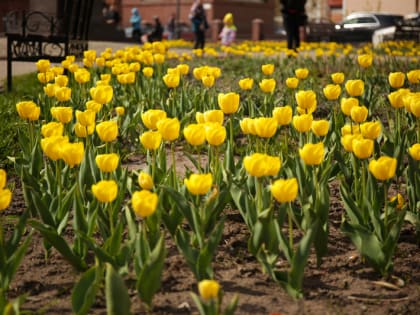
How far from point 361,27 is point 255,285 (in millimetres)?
28632

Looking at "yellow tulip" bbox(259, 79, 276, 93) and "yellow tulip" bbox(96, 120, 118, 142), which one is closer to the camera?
"yellow tulip" bbox(96, 120, 118, 142)

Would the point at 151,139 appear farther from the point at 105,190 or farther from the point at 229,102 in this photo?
the point at 229,102

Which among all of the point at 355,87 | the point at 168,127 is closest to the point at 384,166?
the point at 168,127

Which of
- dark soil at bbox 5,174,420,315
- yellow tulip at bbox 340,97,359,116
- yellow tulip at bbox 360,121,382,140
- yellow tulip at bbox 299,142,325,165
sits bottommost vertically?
dark soil at bbox 5,174,420,315

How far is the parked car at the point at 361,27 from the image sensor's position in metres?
27.6

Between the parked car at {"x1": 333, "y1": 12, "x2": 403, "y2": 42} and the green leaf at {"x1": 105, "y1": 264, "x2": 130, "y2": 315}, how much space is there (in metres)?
21.4

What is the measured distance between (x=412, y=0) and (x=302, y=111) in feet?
151

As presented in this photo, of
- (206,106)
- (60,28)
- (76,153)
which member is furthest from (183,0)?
(76,153)

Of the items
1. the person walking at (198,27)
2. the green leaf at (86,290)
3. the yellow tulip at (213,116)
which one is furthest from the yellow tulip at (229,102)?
the person walking at (198,27)

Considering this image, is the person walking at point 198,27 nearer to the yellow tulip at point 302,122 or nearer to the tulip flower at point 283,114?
the tulip flower at point 283,114

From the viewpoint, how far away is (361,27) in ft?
97.8

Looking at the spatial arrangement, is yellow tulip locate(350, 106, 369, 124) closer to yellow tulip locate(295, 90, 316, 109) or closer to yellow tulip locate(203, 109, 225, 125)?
yellow tulip locate(295, 90, 316, 109)

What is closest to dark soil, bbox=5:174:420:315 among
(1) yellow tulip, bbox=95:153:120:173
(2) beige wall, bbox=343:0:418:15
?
(1) yellow tulip, bbox=95:153:120:173

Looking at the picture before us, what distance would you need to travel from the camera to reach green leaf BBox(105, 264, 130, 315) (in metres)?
2.00
